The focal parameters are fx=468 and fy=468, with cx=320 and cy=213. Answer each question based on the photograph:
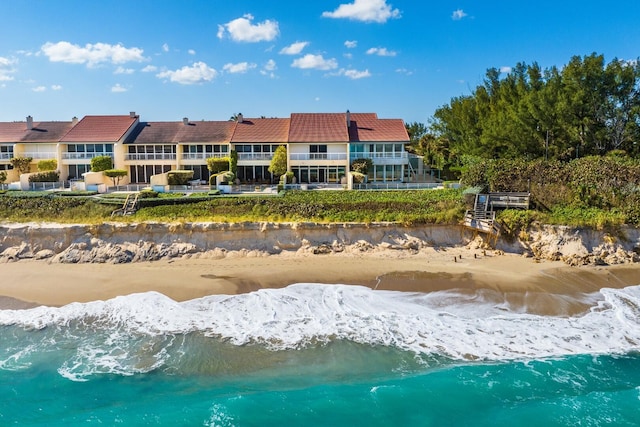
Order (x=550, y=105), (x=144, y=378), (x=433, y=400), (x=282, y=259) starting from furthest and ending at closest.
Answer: (x=550, y=105) → (x=282, y=259) → (x=144, y=378) → (x=433, y=400)

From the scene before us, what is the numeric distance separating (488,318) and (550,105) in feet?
73.5

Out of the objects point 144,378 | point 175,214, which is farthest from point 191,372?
point 175,214

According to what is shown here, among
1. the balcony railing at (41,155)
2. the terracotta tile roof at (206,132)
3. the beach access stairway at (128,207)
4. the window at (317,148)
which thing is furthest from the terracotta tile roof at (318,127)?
the balcony railing at (41,155)

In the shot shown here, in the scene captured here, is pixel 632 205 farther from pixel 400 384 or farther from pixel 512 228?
pixel 400 384

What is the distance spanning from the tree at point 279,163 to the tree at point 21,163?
62.1 feet

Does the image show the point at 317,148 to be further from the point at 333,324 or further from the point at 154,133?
the point at 333,324

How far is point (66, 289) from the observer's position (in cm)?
1873

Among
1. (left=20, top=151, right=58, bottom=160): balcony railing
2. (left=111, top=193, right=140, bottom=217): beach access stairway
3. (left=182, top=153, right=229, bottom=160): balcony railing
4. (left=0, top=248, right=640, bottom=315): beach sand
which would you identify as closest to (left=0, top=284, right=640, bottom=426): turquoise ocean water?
(left=0, top=248, right=640, bottom=315): beach sand

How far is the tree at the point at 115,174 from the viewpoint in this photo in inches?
1336

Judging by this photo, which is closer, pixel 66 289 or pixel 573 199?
pixel 66 289

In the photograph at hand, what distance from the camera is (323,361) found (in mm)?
12992

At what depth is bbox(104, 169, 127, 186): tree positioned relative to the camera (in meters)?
33.9

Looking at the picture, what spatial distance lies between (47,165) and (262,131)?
54.5ft

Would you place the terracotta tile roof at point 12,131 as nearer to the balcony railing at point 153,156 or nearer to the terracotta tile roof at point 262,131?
the balcony railing at point 153,156
